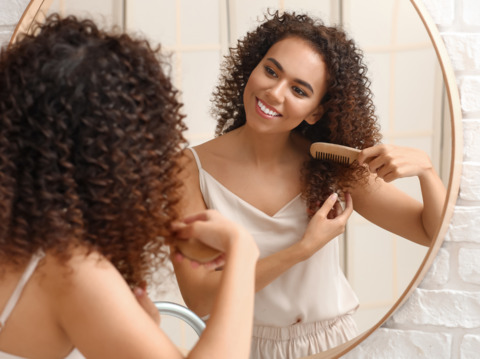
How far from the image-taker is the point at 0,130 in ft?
1.93

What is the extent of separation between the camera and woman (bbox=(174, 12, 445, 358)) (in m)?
0.81

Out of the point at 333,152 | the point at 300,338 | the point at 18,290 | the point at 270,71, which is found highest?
the point at 270,71

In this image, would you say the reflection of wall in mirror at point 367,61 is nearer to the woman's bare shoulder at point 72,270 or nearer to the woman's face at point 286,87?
the woman's face at point 286,87

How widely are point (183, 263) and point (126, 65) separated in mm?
320

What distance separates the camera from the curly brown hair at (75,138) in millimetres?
585

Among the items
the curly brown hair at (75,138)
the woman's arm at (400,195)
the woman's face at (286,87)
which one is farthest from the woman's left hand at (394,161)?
the curly brown hair at (75,138)

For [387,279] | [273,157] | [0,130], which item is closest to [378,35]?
[273,157]

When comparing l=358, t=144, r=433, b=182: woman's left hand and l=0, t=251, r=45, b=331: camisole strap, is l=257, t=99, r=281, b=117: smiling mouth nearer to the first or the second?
l=358, t=144, r=433, b=182: woman's left hand

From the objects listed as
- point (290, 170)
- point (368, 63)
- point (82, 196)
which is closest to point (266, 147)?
point (290, 170)

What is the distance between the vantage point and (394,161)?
0.86 m

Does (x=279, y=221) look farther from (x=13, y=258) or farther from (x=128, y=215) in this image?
(x=13, y=258)

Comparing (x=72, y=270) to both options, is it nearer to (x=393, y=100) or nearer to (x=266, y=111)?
(x=266, y=111)

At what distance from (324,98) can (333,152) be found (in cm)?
8

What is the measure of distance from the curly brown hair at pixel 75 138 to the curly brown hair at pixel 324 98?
0.72ft
